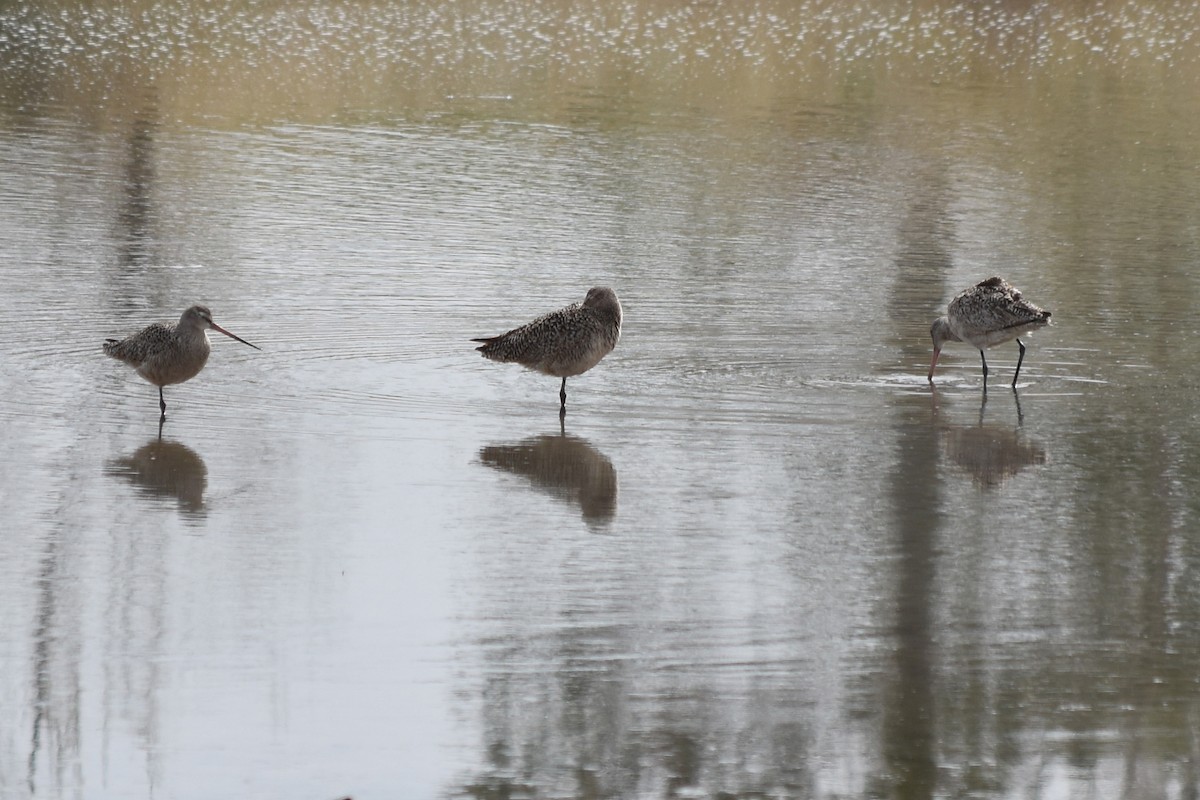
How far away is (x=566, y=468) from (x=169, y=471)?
6.94ft

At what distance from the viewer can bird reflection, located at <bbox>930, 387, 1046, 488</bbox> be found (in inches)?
391

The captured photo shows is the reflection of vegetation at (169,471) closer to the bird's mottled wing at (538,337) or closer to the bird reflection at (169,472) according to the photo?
the bird reflection at (169,472)

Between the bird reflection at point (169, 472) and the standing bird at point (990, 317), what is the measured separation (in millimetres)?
5189

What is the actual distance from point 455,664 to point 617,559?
151 centimetres

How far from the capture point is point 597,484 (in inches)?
377

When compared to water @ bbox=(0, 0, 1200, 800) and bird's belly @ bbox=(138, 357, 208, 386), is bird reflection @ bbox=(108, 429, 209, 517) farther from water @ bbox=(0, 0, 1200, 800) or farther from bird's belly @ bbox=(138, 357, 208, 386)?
bird's belly @ bbox=(138, 357, 208, 386)

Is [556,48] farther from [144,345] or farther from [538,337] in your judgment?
[144,345]

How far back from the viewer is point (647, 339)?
43.7 ft

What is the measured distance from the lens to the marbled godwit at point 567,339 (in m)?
11.2

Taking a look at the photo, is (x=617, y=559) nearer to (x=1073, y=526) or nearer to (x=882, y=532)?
(x=882, y=532)

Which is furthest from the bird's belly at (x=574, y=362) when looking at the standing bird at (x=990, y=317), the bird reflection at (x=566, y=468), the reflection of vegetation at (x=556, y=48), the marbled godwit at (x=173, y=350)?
the reflection of vegetation at (x=556, y=48)

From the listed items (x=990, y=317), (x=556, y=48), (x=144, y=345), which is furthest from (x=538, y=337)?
(x=556, y=48)

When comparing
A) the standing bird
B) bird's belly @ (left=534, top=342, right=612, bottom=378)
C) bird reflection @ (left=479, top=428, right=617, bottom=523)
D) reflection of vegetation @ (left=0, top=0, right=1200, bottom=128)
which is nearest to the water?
bird reflection @ (left=479, top=428, right=617, bottom=523)

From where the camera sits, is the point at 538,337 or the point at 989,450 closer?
the point at 989,450
